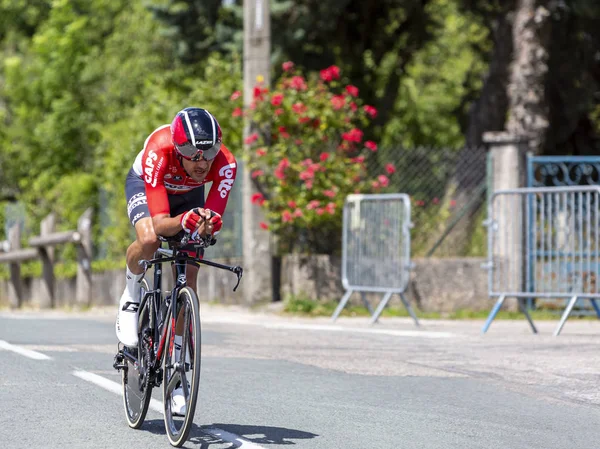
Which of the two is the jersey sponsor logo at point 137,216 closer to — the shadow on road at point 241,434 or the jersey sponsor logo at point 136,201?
the jersey sponsor logo at point 136,201

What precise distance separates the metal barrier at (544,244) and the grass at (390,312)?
1.51 meters

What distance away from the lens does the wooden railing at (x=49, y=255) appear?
63.8 feet

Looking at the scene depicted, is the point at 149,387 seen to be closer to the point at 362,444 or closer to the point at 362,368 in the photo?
the point at 362,444

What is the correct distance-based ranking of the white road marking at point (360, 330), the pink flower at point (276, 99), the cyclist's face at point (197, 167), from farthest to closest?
1. the pink flower at point (276, 99)
2. the white road marking at point (360, 330)
3. the cyclist's face at point (197, 167)

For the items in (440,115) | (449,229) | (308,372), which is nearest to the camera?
(308,372)

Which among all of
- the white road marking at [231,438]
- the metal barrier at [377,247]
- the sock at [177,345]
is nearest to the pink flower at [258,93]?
the metal barrier at [377,247]

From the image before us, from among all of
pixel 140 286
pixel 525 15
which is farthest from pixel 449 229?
pixel 140 286

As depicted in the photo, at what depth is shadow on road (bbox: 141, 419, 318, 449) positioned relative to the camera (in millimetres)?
5855

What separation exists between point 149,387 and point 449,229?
989 cm

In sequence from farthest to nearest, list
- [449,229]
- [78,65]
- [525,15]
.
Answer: [78,65]
[525,15]
[449,229]

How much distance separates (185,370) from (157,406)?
138 centimetres

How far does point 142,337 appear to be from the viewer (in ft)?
21.3

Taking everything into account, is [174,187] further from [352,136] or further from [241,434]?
[352,136]

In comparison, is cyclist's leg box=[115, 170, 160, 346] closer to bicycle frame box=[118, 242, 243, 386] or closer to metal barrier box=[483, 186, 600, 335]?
bicycle frame box=[118, 242, 243, 386]
